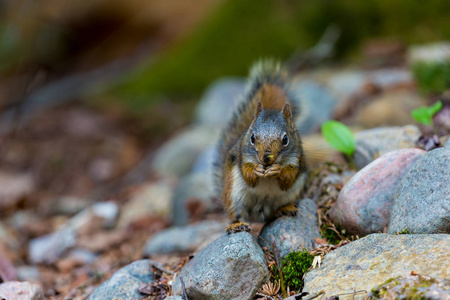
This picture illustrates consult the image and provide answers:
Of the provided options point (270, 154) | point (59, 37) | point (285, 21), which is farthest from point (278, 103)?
point (59, 37)

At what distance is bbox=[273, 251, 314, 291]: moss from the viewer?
8.99 ft

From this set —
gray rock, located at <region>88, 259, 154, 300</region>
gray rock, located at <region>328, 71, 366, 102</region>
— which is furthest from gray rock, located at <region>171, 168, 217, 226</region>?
gray rock, located at <region>328, 71, 366, 102</region>

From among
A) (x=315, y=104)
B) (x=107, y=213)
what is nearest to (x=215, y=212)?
(x=107, y=213)

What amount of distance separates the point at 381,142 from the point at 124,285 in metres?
2.31

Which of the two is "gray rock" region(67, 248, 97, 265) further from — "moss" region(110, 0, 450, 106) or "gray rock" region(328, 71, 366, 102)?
"moss" region(110, 0, 450, 106)

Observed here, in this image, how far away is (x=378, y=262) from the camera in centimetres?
248

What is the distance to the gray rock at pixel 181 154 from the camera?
638 cm

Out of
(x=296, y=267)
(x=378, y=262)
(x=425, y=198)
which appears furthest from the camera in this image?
(x=296, y=267)

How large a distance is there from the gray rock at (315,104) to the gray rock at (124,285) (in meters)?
3.03

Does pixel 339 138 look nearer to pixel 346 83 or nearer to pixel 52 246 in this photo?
pixel 346 83

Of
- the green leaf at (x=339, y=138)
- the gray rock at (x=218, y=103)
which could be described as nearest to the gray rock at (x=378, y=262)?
the green leaf at (x=339, y=138)

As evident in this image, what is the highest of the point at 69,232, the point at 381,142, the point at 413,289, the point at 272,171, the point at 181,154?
the point at 181,154

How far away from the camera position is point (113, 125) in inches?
324

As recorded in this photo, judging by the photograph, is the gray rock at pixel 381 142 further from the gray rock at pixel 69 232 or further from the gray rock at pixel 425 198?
the gray rock at pixel 69 232
